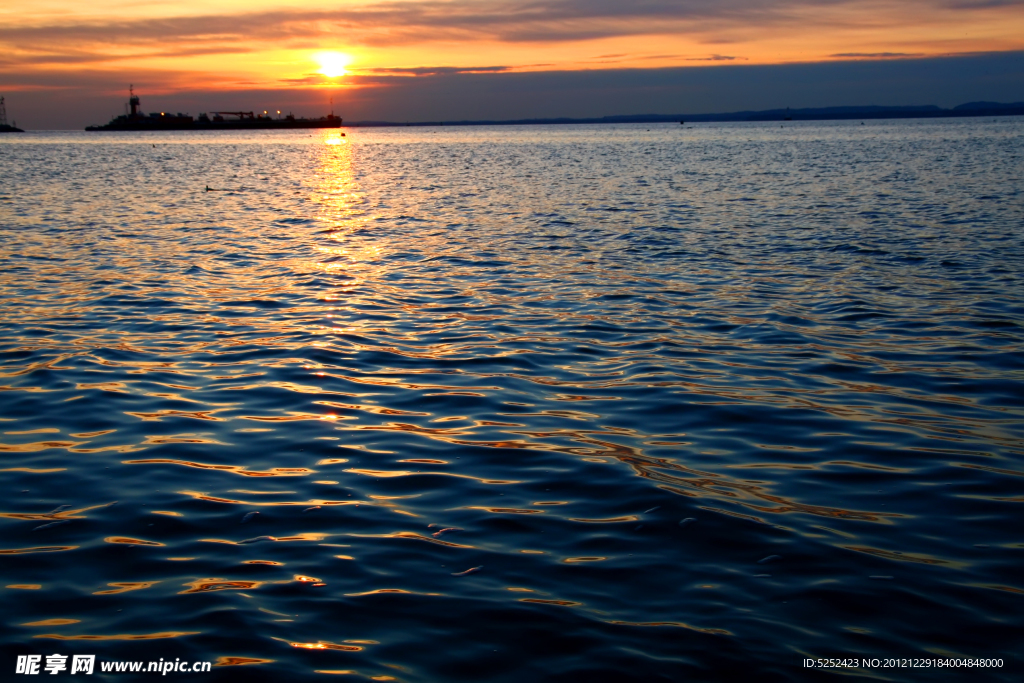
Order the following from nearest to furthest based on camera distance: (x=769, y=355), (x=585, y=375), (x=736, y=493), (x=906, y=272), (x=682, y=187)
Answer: (x=736, y=493)
(x=585, y=375)
(x=769, y=355)
(x=906, y=272)
(x=682, y=187)

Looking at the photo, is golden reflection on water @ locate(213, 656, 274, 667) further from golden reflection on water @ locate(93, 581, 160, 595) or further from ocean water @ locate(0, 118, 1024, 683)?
golden reflection on water @ locate(93, 581, 160, 595)

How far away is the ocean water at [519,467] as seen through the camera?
5.88m

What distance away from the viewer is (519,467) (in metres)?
8.87

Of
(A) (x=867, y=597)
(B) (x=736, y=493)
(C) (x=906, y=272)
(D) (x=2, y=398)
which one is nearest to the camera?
(A) (x=867, y=597)

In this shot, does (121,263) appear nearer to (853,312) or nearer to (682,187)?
(853,312)

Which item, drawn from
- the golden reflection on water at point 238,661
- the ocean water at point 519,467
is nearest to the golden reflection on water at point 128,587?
the ocean water at point 519,467

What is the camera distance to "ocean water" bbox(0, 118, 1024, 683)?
5.88 meters

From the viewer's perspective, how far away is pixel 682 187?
151 ft

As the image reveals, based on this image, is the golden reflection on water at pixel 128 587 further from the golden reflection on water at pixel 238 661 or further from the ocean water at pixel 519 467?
the golden reflection on water at pixel 238 661

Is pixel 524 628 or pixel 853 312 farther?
pixel 853 312

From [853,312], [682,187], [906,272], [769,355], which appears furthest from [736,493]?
[682,187]

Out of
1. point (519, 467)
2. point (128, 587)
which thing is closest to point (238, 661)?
point (128, 587)

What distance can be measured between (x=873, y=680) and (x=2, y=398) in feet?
35.8

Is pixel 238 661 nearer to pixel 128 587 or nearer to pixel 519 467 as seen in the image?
pixel 128 587
